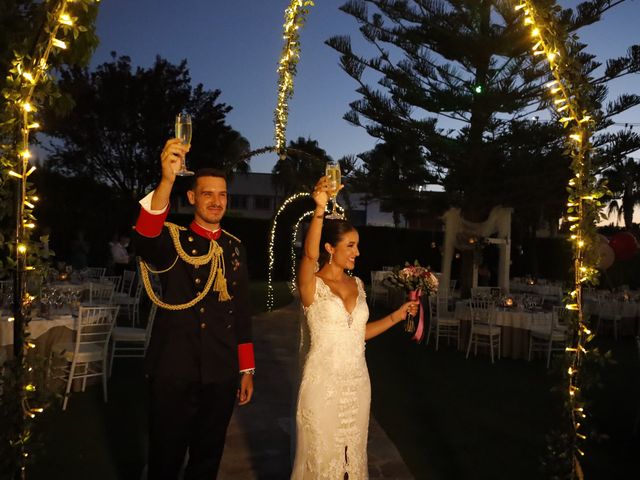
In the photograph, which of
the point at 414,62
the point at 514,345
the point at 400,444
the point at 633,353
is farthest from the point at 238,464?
the point at 414,62

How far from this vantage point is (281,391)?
6.22m

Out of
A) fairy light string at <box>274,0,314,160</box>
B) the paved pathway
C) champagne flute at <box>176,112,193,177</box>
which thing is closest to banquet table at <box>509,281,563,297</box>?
the paved pathway

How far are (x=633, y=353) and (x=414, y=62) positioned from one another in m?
8.53

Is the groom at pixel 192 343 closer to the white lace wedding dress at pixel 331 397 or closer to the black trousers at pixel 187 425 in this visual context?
the black trousers at pixel 187 425

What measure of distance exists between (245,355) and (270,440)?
2032mm

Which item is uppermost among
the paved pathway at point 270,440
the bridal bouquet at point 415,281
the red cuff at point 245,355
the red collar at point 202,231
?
the red collar at point 202,231

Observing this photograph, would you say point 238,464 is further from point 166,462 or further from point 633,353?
point 633,353

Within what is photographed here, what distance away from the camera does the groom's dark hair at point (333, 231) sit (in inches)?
121

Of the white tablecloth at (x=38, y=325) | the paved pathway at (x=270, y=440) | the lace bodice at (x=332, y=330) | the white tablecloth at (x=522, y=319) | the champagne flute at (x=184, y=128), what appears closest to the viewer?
the champagne flute at (x=184, y=128)

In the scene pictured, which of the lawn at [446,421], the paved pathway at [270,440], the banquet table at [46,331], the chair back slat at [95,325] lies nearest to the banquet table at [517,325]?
the lawn at [446,421]

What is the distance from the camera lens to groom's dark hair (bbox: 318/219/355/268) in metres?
3.08

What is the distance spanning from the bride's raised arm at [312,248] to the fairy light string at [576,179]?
1.41 meters

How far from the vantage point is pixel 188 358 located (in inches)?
102

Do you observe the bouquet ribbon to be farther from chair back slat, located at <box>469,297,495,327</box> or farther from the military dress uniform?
chair back slat, located at <box>469,297,495,327</box>
